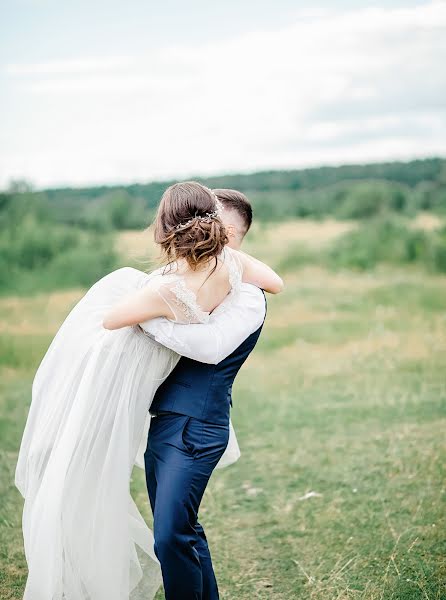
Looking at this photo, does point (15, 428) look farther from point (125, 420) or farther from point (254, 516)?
point (125, 420)

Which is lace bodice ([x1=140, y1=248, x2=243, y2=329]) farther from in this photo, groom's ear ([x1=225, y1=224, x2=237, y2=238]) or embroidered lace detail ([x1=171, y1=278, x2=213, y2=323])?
groom's ear ([x1=225, y1=224, x2=237, y2=238])

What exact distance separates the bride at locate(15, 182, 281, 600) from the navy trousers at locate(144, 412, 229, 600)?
153 mm

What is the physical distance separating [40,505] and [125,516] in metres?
0.37

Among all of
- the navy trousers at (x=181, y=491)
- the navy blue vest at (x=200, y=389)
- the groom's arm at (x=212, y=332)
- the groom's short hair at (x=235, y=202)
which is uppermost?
the groom's short hair at (x=235, y=202)

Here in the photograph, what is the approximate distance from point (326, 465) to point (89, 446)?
11.1 feet

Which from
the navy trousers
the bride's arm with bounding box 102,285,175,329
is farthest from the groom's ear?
the navy trousers

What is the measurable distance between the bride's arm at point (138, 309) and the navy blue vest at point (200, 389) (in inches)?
13.9

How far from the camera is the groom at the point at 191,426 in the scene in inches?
114

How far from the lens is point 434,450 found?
6.09m

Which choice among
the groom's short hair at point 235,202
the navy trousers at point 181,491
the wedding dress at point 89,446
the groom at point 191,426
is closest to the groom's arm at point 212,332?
the groom at point 191,426

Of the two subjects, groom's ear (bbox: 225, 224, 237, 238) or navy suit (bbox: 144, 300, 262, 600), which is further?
groom's ear (bbox: 225, 224, 237, 238)

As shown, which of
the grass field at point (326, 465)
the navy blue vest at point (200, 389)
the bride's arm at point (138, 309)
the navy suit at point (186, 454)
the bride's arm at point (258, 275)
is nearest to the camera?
the bride's arm at point (138, 309)

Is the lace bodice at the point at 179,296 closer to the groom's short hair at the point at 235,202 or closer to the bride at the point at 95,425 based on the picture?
the bride at the point at 95,425

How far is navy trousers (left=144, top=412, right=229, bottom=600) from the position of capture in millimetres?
2896
